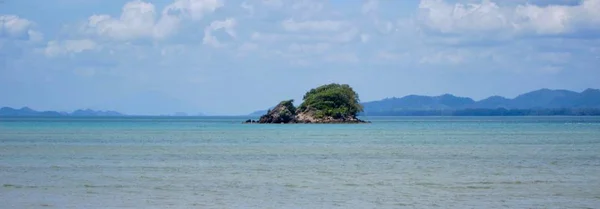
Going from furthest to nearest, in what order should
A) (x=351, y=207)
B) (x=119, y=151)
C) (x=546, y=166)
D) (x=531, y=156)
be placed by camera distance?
(x=119, y=151)
(x=531, y=156)
(x=546, y=166)
(x=351, y=207)

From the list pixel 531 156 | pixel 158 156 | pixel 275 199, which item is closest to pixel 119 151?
pixel 158 156

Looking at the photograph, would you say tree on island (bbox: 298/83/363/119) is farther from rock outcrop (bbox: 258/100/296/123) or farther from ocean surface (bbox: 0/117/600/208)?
ocean surface (bbox: 0/117/600/208)

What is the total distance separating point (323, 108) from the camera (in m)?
151

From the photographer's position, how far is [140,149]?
63250 mm

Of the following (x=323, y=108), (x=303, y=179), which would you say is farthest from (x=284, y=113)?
(x=303, y=179)

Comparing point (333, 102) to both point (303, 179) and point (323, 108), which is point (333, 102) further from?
point (303, 179)

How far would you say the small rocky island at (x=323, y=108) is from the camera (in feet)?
491

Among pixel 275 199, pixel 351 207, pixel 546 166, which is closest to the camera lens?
pixel 351 207

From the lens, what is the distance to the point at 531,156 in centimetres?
5262

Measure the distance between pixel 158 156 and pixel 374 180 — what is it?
21736mm

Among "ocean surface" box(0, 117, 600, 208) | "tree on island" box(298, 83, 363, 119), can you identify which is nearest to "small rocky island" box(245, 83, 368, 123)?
"tree on island" box(298, 83, 363, 119)

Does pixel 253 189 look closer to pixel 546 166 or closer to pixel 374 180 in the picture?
pixel 374 180

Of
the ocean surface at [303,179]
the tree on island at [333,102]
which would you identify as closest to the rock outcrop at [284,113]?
the tree on island at [333,102]

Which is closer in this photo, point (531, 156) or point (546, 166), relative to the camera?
point (546, 166)
